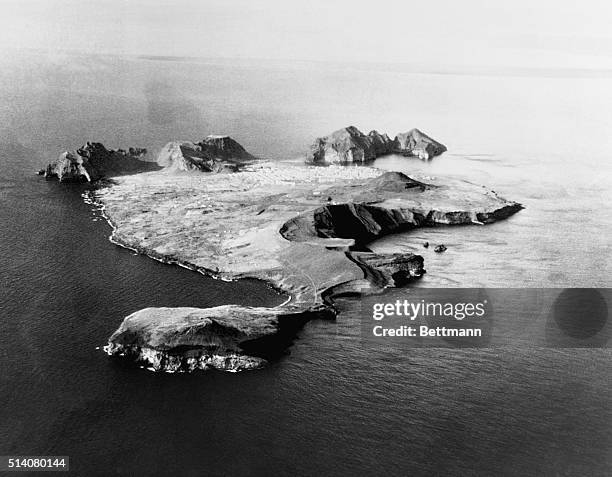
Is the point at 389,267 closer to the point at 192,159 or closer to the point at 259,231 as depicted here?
the point at 259,231

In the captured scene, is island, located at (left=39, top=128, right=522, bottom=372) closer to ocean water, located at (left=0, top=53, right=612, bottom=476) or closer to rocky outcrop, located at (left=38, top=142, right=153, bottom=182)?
ocean water, located at (left=0, top=53, right=612, bottom=476)

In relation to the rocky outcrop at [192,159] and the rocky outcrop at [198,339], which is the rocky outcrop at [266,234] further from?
the rocky outcrop at [192,159]

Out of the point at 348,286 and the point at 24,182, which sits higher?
the point at 24,182

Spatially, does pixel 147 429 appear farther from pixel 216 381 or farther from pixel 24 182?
pixel 24 182

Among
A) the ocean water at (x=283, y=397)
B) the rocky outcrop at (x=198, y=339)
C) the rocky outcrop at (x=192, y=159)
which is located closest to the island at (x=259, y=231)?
the rocky outcrop at (x=198, y=339)

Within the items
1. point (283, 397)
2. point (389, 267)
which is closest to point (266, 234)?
point (389, 267)

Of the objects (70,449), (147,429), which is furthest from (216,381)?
(70,449)
